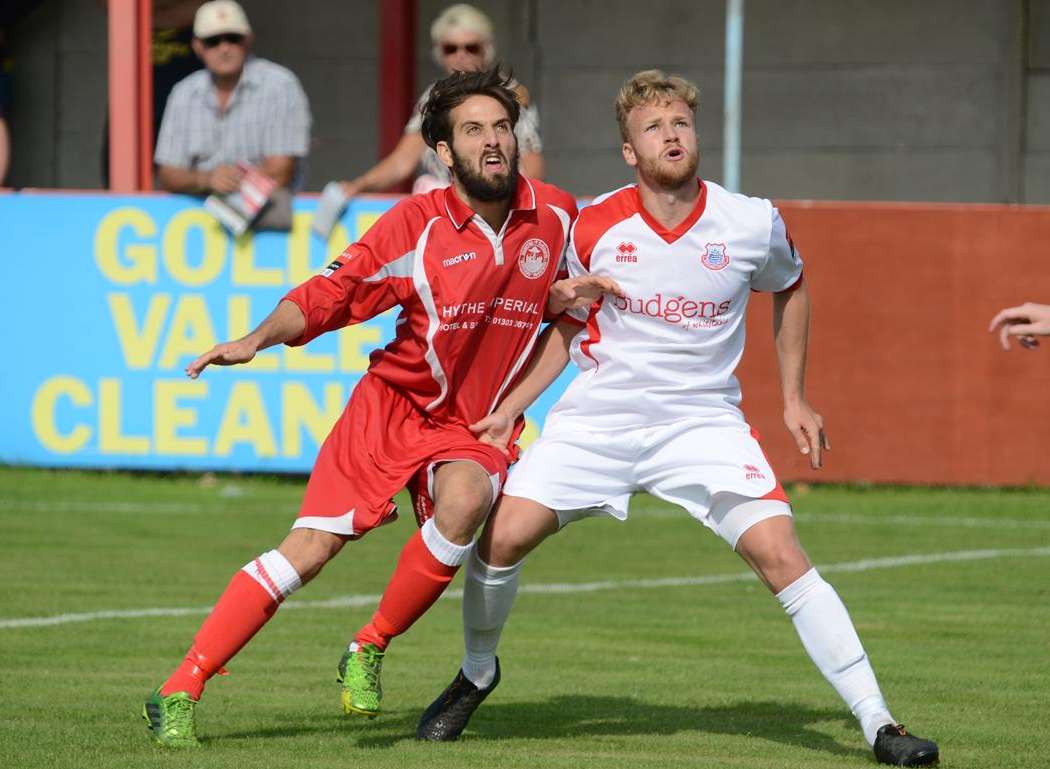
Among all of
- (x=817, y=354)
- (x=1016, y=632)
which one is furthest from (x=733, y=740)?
(x=817, y=354)

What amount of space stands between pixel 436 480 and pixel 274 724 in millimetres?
956

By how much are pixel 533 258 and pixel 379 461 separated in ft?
2.60

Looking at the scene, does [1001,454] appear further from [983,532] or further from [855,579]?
[855,579]

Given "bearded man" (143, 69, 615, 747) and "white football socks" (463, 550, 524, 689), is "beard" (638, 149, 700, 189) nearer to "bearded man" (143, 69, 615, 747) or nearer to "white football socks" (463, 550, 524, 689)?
"bearded man" (143, 69, 615, 747)

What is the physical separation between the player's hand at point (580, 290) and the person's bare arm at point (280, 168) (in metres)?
6.64

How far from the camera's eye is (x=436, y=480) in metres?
6.43

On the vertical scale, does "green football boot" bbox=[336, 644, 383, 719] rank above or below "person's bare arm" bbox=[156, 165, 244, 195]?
below

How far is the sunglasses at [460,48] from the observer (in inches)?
467

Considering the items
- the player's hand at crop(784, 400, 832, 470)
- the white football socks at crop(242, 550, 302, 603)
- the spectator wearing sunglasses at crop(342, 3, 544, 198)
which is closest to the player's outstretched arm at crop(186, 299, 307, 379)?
the white football socks at crop(242, 550, 302, 603)

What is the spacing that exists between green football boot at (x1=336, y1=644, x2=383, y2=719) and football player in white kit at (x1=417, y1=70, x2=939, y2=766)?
25 cm

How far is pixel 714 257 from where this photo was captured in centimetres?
634

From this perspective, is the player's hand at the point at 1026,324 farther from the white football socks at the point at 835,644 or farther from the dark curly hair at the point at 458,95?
the dark curly hair at the point at 458,95

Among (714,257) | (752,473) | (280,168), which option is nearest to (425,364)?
(714,257)

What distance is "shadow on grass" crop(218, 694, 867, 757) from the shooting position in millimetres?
6478
